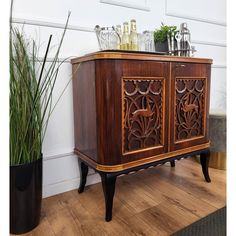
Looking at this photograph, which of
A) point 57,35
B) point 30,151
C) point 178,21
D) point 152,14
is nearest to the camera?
point 30,151

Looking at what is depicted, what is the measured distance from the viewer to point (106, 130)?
1.10 meters

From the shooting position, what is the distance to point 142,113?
120 centimetres

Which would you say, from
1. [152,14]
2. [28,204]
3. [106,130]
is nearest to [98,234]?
[28,204]

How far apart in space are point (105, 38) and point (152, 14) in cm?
70

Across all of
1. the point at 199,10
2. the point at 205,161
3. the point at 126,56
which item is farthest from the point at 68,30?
the point at 199,10

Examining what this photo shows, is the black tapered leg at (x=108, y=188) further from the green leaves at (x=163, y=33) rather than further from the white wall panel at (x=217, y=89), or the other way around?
the white wall panel at (x=217, y=89)

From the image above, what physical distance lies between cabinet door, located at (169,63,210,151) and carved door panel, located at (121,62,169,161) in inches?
3.0

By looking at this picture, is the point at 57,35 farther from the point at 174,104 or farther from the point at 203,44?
the point at 203,44

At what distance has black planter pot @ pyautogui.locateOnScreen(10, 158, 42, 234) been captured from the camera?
1.02m

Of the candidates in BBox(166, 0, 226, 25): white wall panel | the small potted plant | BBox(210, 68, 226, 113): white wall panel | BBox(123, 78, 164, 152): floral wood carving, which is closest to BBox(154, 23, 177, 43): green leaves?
the small potted plant

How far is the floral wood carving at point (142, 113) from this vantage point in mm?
1146

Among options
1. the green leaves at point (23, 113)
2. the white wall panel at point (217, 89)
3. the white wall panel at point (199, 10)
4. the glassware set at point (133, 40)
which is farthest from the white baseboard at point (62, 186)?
the white wall panel at point (217, 89)

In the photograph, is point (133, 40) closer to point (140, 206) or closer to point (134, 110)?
point (134, 110)

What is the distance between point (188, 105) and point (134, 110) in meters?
0.42
